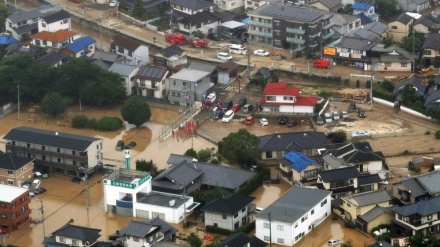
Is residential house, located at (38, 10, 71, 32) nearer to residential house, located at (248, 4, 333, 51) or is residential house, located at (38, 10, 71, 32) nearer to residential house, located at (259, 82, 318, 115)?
residential house, located at (248, 4, 333, 51)

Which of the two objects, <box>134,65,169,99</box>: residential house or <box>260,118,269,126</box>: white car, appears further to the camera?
<box>134,65,169,99</box>: residential house

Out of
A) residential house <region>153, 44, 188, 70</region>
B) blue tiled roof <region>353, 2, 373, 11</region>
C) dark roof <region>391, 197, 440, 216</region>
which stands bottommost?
residential house <region>153, 44, 188, 70</region>

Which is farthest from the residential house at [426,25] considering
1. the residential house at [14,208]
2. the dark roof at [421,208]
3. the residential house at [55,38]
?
the residential house at [14,208]

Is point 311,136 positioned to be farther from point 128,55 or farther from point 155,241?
point 128,55

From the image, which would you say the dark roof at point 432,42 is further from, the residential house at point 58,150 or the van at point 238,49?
the residential house at point 58,150

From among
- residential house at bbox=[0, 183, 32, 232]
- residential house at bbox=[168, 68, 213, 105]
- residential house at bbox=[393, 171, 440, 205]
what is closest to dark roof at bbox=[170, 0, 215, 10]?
residential house at bbox=[168, 68, 213, 105]

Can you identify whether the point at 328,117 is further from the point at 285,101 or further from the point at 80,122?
the point at 80,122
